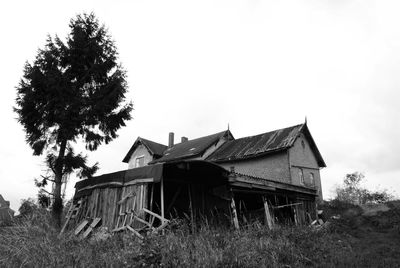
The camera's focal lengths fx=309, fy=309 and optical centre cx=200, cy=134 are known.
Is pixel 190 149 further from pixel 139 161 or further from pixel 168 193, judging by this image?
pixel 168 193

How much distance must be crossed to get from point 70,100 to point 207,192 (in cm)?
915

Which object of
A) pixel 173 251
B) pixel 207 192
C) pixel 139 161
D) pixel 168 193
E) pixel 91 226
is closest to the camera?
pixel 173 251

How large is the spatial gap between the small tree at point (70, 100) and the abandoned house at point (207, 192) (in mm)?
3412

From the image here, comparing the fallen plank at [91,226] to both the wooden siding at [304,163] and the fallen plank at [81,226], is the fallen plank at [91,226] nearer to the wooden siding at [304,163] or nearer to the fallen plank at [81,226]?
the fallen plank at [81,226]

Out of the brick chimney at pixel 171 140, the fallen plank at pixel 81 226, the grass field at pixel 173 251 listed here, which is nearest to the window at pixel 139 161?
the brick chimney at pixel 171 140

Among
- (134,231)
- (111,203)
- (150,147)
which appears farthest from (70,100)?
(150,147)

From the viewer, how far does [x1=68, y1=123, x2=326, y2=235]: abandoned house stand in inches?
456

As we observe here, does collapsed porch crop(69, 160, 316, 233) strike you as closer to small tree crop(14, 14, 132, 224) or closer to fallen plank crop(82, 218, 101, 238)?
fallen plank crop(82, 218, 101, 238)

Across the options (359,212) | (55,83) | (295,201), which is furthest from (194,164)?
(359,212)

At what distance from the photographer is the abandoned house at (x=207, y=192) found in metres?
11.6

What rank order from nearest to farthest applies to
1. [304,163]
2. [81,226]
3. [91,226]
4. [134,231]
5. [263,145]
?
[134,231]
[91,226]
[81,226]
[304,163]
[263,145]

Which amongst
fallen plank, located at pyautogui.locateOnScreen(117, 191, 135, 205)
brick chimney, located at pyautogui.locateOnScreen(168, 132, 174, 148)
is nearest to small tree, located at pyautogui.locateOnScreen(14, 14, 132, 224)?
fallen plank, located at pyautogui.locateOnScreen(117, 191, 135, 205)

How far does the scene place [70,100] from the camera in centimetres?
1702

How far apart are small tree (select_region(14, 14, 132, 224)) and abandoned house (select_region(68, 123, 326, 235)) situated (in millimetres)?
3412
